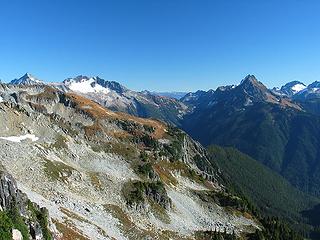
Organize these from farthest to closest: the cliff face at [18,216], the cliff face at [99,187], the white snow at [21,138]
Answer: the white snow at [21,138]
the cliff face at [99,187]
the cliff face at [18,216]

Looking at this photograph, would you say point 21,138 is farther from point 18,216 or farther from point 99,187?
point 18,216

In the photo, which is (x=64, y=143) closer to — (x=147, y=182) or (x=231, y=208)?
(x=147, y=182)

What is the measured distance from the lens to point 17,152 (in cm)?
9981

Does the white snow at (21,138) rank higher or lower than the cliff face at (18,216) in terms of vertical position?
higher

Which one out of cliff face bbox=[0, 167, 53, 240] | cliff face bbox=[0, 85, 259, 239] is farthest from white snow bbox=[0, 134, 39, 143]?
cliff face bbox=[0, 167, 53, 240]

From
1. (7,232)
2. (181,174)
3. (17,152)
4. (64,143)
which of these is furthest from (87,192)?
(181,174)

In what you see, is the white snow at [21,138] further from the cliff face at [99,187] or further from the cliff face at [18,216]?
the cliff face at [18,216]

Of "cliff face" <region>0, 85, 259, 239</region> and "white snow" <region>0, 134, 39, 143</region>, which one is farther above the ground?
"white snow" <region>0, 134, 39, 143</region>

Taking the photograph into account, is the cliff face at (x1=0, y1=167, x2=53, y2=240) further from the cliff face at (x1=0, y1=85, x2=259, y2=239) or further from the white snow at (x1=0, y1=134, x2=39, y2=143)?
the white snow at (x1=0, y1=134, x2=39, y2=143)

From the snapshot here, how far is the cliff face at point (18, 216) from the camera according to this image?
50197 mm

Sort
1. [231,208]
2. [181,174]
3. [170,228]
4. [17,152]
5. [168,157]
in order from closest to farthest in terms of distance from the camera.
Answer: [17,152] < [170,228] < [231,208] < [181,174] < [168,157]

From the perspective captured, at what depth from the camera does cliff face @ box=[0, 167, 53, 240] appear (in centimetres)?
5020

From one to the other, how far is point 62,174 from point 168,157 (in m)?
94.1

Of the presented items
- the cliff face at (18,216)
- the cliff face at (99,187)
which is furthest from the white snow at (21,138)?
the cliff face at (18,216)
